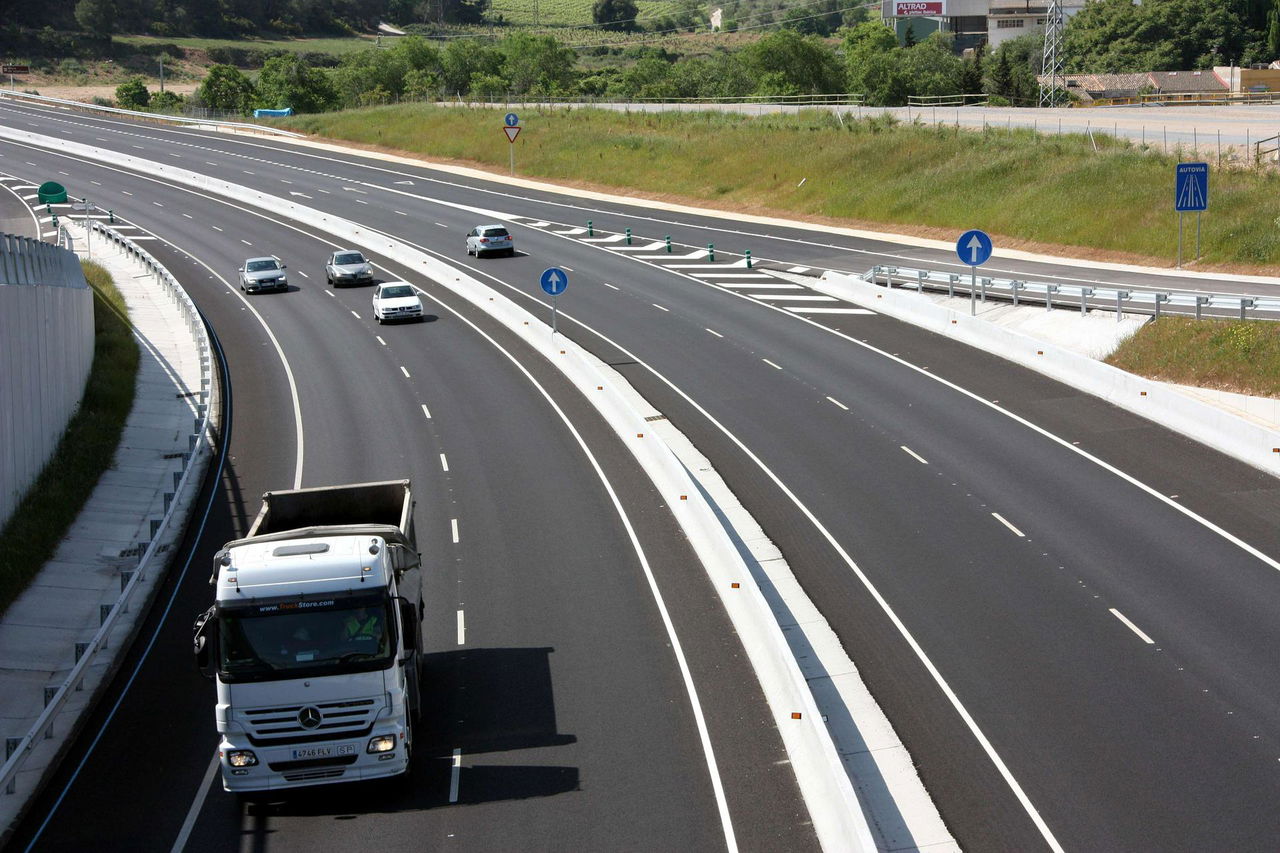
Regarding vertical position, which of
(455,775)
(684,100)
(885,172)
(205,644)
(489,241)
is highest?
(684,100)

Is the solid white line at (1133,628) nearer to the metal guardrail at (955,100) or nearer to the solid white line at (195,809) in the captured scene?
the solid white line at (195,809)

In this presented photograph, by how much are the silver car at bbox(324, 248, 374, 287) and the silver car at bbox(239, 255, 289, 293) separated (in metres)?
1.88

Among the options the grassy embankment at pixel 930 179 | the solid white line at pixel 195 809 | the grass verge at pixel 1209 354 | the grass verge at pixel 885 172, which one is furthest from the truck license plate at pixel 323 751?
the grass verge at pixel 885 172

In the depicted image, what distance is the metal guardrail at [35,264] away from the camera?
27422 millimetres

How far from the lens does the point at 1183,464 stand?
24.8 meters

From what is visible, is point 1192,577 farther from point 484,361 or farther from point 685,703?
point 484,361

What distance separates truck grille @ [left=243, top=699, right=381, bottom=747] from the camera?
43.7 feet

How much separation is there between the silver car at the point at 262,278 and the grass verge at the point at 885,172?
2689 cm

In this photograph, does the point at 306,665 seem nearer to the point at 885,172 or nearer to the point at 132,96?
the point at 885,172

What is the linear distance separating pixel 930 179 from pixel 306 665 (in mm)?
55489

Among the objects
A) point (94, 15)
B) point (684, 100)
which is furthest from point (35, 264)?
point (94, 15)

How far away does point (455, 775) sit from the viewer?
1451cm

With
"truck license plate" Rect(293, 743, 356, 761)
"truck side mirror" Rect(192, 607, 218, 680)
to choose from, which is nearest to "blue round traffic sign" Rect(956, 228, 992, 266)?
"truck license plate" Rect(293, 743, 356, 761)

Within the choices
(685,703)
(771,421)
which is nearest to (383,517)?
(685,703)
